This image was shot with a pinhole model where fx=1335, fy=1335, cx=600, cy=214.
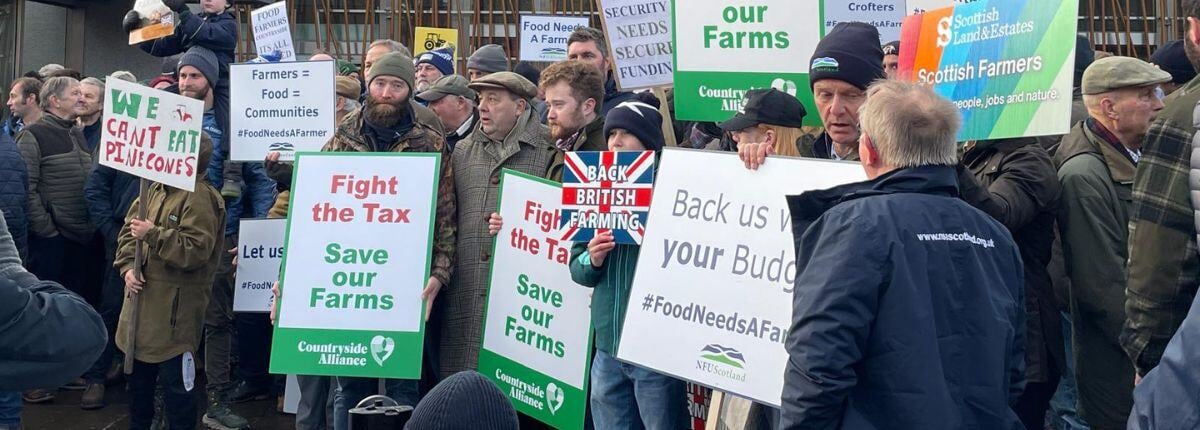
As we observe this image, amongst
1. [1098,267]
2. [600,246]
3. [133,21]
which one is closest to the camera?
[1098,267]

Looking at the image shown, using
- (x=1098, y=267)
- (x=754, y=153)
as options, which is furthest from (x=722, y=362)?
(x=1098, y=267)

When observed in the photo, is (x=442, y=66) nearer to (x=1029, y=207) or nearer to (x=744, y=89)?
(x=744, y=89)

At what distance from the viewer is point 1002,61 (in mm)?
4645

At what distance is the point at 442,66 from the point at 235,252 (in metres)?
2.01

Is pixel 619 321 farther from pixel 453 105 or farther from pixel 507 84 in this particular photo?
pixel 453 105

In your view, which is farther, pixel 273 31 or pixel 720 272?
pixel 273 31

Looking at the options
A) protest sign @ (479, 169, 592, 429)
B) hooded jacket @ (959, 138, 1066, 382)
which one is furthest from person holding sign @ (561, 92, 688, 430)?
hooded jacket @ (959, 138, 1066, 382)

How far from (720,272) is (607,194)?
874mm

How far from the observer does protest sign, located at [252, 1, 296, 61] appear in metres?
10.3

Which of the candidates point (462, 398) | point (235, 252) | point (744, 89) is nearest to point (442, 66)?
point (235, 252)

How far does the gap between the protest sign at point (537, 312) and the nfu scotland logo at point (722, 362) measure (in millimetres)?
1299

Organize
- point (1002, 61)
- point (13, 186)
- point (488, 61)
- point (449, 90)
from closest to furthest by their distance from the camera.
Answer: point (1002, 61), point (449, 90), point (13, 186), point (488, 61)

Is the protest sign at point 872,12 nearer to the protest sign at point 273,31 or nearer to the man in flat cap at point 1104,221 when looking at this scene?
the man in flat cap at point 1104,221

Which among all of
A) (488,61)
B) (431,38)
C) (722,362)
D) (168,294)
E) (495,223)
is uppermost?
(431,38)
